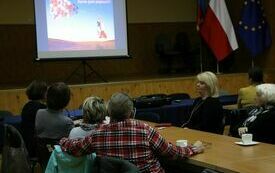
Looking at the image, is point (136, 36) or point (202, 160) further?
point (136, 36)

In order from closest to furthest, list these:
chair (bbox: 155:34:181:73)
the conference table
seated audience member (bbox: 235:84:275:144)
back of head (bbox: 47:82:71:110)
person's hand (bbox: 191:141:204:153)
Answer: the conference table, person's hand (bbox: 191:141:204:153), seated audience member (bbox: 235:84:275:144), back of head (bbox: 47:82:71:110), chair (bbox: 155:34:181:73)

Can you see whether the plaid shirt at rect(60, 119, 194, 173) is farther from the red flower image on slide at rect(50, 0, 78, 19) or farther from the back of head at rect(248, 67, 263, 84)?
the red flower image on slide at rect(50, 0, 78, 19)

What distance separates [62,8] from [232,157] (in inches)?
220

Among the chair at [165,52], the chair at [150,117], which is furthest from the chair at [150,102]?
the chair at [165,52]

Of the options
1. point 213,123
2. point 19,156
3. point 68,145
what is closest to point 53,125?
point 19,156

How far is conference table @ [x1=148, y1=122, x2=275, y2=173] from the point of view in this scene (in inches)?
113

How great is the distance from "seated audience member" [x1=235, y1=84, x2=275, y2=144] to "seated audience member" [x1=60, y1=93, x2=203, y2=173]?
89 cm

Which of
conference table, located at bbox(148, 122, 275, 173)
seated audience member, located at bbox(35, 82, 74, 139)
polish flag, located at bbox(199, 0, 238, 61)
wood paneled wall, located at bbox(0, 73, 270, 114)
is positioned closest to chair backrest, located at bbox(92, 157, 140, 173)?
conference table, located at bbox(148, 122, 275, 173)

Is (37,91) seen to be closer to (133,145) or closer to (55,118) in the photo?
(55,118)

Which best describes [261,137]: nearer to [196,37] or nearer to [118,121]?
[118,121]

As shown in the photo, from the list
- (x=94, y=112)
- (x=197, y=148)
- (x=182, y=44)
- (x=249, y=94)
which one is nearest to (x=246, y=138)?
(x=197, y=148)

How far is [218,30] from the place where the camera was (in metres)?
9.29

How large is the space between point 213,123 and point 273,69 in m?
5.38

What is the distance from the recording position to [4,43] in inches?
388
